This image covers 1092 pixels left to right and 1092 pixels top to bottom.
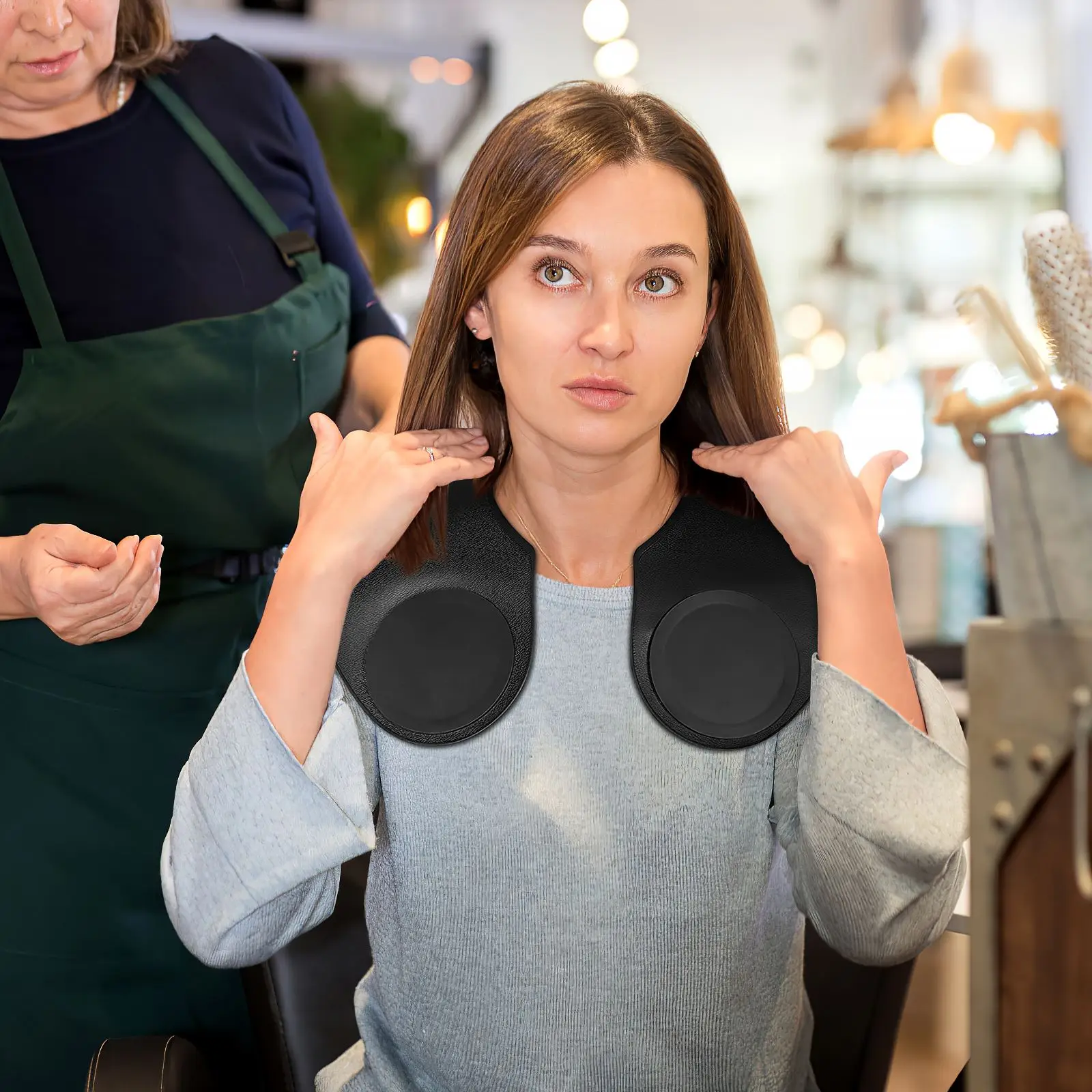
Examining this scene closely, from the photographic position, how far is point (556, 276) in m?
1.10

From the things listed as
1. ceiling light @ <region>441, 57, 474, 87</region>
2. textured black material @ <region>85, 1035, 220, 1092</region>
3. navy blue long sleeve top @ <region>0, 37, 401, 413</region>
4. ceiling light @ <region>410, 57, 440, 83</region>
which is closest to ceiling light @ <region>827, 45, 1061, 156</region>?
ceiling light @ <region>441, 57, 474, 87</region>

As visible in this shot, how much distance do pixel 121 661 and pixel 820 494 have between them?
0.76m

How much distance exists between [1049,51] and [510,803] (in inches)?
143

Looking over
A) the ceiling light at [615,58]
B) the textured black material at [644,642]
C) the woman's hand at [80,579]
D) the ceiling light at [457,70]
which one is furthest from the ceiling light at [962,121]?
the woman's hand at [80,579]

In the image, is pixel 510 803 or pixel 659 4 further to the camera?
pixel 659 4

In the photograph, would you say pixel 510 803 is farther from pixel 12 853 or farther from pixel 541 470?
pixel 12 853

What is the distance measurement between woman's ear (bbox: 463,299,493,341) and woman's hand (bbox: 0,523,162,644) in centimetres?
38

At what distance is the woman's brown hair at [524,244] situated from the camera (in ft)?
3.61

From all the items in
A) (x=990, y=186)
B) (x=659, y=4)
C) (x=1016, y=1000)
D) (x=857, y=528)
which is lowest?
(x=1016, y=1000)

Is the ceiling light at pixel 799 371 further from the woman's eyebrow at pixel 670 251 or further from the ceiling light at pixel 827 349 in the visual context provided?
the woman's eyebrow at pixel 670 251

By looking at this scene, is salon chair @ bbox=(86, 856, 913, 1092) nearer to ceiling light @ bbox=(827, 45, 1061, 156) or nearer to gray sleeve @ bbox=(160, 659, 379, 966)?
gray sleeve @ bbox=(160, 659, 379, 966)

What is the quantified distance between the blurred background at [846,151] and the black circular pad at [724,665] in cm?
210

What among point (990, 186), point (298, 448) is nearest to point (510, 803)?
point (298, 448)

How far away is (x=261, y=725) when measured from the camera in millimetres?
994
